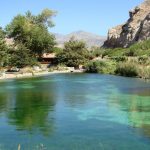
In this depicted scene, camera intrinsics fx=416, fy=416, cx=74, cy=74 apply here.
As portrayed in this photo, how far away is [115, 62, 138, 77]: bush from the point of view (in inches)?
1833

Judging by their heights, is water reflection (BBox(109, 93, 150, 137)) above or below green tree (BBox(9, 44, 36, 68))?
below

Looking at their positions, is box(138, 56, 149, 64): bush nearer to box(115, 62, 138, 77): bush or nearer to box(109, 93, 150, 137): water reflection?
box(115, 62, 138, 77): bush

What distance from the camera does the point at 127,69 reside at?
158 ft

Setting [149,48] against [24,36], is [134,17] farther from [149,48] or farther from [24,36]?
[24,36]

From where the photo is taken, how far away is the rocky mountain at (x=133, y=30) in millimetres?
91188

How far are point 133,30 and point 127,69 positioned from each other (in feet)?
162

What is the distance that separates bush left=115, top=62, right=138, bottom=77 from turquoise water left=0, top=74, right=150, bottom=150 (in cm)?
1777

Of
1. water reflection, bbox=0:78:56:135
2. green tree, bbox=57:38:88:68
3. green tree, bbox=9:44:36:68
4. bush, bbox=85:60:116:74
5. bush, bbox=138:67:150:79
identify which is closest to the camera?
water reflection, bbox=0:78:56:135

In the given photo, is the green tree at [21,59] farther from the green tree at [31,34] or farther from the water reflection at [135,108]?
the water reflection at [135,108]

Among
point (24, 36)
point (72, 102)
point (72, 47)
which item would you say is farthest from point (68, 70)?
point (72, 102)

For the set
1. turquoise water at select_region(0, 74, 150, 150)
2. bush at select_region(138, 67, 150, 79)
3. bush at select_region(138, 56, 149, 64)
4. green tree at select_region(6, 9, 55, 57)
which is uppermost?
green tree at select_region(6, 9, 55, 57)

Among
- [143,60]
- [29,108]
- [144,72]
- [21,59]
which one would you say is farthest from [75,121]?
[21,59]

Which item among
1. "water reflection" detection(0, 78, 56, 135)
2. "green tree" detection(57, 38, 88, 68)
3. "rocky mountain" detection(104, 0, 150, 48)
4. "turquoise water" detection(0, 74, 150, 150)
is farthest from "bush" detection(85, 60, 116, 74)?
"rocky mountain" detection(104, 0, 150, 48)

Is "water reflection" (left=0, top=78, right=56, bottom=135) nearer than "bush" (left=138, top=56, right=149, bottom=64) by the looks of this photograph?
Yes
